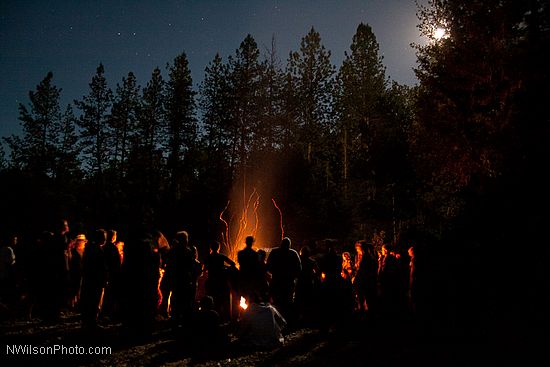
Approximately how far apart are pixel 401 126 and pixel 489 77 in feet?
51.7

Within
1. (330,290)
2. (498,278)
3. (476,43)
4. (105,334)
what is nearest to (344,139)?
(476,43)

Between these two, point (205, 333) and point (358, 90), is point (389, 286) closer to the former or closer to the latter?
point (205, 333)

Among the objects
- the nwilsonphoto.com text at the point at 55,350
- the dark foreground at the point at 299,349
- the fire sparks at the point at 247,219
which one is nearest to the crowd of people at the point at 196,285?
the dark foreground at the point at 299,349

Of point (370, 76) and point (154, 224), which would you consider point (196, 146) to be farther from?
point (370, 76)

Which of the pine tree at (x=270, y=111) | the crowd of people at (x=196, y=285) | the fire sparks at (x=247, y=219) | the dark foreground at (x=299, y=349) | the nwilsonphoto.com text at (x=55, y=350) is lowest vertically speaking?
the dark foreground at (x=299, y=349)

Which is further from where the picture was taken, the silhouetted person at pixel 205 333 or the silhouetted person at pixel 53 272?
the silhouetted person at pixel 53 272

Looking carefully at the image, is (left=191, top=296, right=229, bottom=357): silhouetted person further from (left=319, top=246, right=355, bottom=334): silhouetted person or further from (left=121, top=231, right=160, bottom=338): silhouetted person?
(left=319, top=246, right=355, bottom=334): silhouetted person

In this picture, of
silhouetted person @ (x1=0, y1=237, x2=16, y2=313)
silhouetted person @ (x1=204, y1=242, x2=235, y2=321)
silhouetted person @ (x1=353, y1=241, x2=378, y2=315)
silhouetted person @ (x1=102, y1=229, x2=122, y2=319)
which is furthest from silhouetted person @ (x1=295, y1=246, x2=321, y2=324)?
silhouetted person @ (x1=0, y1=237, x2=16, y2=313)

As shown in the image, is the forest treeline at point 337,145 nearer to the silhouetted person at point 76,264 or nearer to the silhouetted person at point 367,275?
the silhouetted person at point 367,275

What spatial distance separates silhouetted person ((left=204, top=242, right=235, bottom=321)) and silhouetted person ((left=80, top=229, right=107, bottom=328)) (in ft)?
7.46

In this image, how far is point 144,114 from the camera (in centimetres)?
4534

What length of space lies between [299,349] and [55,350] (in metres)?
4.47

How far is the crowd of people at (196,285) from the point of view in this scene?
8227 mm

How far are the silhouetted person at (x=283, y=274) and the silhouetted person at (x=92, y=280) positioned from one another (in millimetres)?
3759
